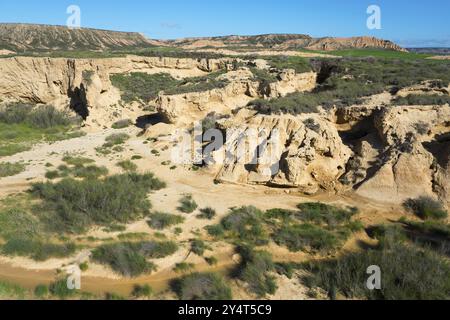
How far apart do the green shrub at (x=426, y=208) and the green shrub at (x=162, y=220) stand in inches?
282

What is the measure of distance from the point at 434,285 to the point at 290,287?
9.20 feet

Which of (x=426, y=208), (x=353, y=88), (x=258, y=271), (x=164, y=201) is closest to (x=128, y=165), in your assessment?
(x=164, y=201)

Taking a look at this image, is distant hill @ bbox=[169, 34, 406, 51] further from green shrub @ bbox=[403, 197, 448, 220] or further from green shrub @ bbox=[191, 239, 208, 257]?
green shrub @ bbox=[191, 239, 208, 257]

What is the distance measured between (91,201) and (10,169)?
5.40 metres

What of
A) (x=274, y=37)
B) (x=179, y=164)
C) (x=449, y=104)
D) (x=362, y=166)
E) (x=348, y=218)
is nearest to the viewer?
(x=348, y=218)

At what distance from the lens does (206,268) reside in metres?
8.23

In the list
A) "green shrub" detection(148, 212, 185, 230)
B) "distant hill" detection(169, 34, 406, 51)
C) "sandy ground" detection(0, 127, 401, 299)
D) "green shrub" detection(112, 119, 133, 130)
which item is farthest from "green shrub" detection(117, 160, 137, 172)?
"distant hill" detection(169, 34, 406, 51)

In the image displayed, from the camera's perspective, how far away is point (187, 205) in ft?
36.4

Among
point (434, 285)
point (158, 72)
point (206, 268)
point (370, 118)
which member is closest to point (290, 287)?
point (206, 268)

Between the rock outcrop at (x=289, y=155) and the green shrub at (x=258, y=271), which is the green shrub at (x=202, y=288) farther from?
the rock outcrop at (x=289, y=155)

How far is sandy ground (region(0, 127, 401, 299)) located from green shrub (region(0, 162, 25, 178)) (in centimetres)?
33

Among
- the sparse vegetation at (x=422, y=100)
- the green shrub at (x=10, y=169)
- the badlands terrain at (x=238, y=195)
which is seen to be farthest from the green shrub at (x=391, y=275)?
the green shrub at (x=10, y=169)
